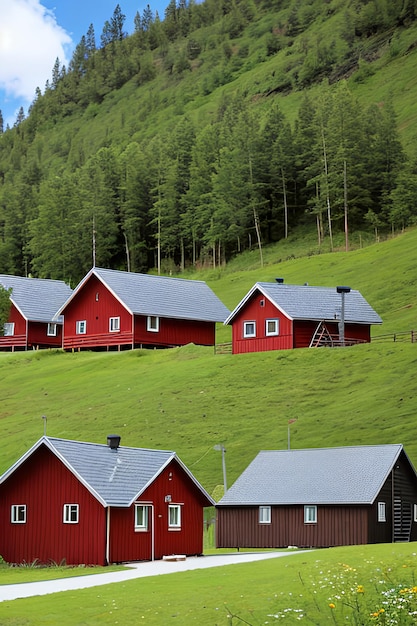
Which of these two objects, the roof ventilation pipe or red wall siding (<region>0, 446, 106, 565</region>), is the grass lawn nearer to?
red wall siding (<region>0, 446, 106, 565</region>)

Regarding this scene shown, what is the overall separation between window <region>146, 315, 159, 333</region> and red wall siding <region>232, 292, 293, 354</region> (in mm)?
10870

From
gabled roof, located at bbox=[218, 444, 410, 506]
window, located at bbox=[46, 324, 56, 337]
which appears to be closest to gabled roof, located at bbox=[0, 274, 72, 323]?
window, located at bbox=[46, 324, 56, 337]

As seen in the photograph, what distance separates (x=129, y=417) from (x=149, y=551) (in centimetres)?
2385

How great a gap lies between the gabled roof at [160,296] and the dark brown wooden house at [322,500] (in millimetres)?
38574

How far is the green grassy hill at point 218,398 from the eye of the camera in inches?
2201

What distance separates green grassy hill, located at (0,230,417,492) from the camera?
183 ft

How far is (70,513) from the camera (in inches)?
1560

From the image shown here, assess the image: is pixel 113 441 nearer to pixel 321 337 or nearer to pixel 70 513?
pixel 70 513

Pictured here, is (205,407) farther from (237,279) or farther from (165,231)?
(165,231)

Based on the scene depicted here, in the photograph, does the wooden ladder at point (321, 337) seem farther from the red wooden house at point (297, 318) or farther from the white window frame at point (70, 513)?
the white window frame at point (70, 513)

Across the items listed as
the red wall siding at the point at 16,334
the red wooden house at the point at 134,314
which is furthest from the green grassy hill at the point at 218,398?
the red wall siding at the point at 16,334

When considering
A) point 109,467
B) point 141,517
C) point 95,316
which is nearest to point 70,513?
point 109,467

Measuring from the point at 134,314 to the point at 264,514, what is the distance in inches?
1563

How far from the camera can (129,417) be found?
210ft
